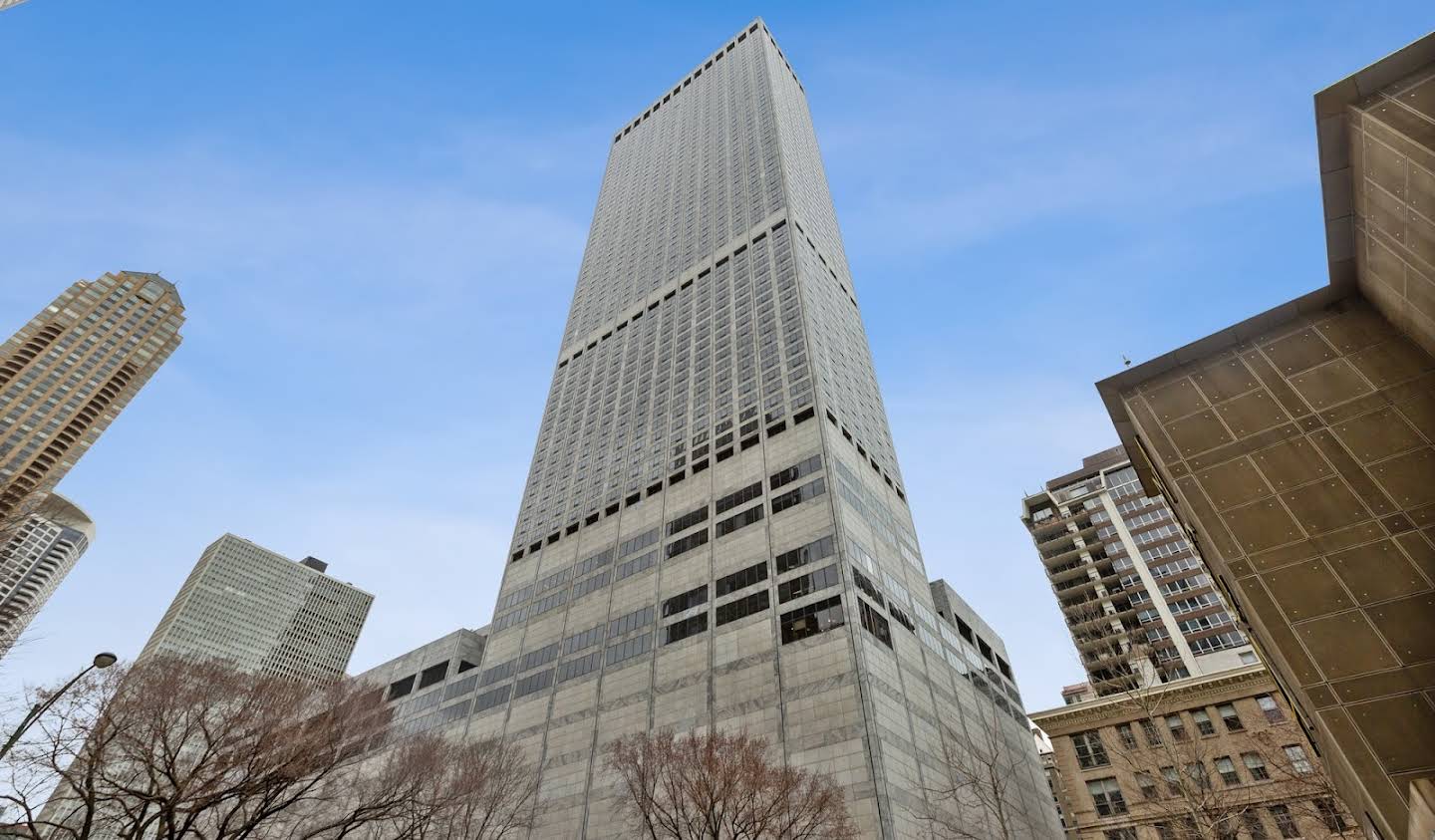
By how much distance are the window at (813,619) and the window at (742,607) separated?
10.4 feet

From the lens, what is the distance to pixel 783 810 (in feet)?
109

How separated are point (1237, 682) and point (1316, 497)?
37.8 m

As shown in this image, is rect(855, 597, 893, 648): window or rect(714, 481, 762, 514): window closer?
rect(855, 597, 893, 648): window

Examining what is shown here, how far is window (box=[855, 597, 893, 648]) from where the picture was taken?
5572cm

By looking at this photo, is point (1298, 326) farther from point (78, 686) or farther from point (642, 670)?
point (642, 670)

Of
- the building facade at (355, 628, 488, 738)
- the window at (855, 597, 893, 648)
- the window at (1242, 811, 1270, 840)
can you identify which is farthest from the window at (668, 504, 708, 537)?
the window at (1242, 811, 1270, 840)

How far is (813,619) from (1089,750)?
23.1m

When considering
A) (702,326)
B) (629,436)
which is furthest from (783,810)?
(702,326)

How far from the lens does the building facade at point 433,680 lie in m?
78.8

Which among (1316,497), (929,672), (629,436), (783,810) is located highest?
(629,436)

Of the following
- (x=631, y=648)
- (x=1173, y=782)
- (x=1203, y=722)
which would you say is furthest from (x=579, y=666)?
(x=1173, y=782)

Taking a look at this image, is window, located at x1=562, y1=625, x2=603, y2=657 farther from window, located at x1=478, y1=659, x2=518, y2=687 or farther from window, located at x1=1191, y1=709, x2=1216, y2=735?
window, located at x1=1191, y1=709, x2=1216, y2=735

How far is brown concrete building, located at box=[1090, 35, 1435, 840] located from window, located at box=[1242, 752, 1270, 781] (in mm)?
29170

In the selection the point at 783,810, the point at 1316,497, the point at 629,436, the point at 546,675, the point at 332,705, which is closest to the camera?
the point at 1316,497
